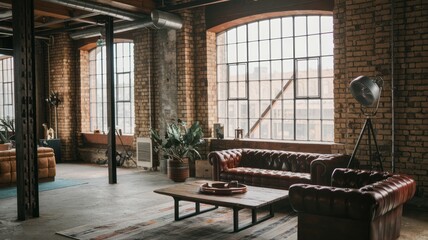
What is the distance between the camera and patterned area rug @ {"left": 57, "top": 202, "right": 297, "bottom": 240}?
5148 millimetres

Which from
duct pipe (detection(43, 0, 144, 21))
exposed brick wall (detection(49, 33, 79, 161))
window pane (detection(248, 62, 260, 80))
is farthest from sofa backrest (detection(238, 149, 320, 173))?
exposed brick wall (detection(49, 33, 79, 161))

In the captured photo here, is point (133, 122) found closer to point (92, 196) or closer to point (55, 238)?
point (92, 196)

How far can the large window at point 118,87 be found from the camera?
37.9 feet

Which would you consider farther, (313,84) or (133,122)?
(133,122)

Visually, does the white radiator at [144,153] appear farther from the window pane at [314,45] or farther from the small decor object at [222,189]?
the small decor object at [222,189]

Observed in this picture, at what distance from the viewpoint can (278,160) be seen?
752 cm

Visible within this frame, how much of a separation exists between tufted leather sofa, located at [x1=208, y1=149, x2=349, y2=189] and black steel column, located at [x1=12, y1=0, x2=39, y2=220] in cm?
285

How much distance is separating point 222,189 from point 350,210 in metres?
1.73

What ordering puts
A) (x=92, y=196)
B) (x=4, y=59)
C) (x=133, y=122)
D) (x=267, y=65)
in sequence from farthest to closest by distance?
(x=4, y=59) < (x=133, y=122) < (x=267, y=65) < (x=92, y=196)

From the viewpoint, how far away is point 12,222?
19.5 feet

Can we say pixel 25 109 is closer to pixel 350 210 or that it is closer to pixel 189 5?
pixel 189 5

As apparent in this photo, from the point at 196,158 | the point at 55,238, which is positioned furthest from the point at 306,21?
the point at 55,238

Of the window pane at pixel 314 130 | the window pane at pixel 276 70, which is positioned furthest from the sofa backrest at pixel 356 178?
the window pane at pixel 276 70

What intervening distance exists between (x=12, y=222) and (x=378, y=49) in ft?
19.0
